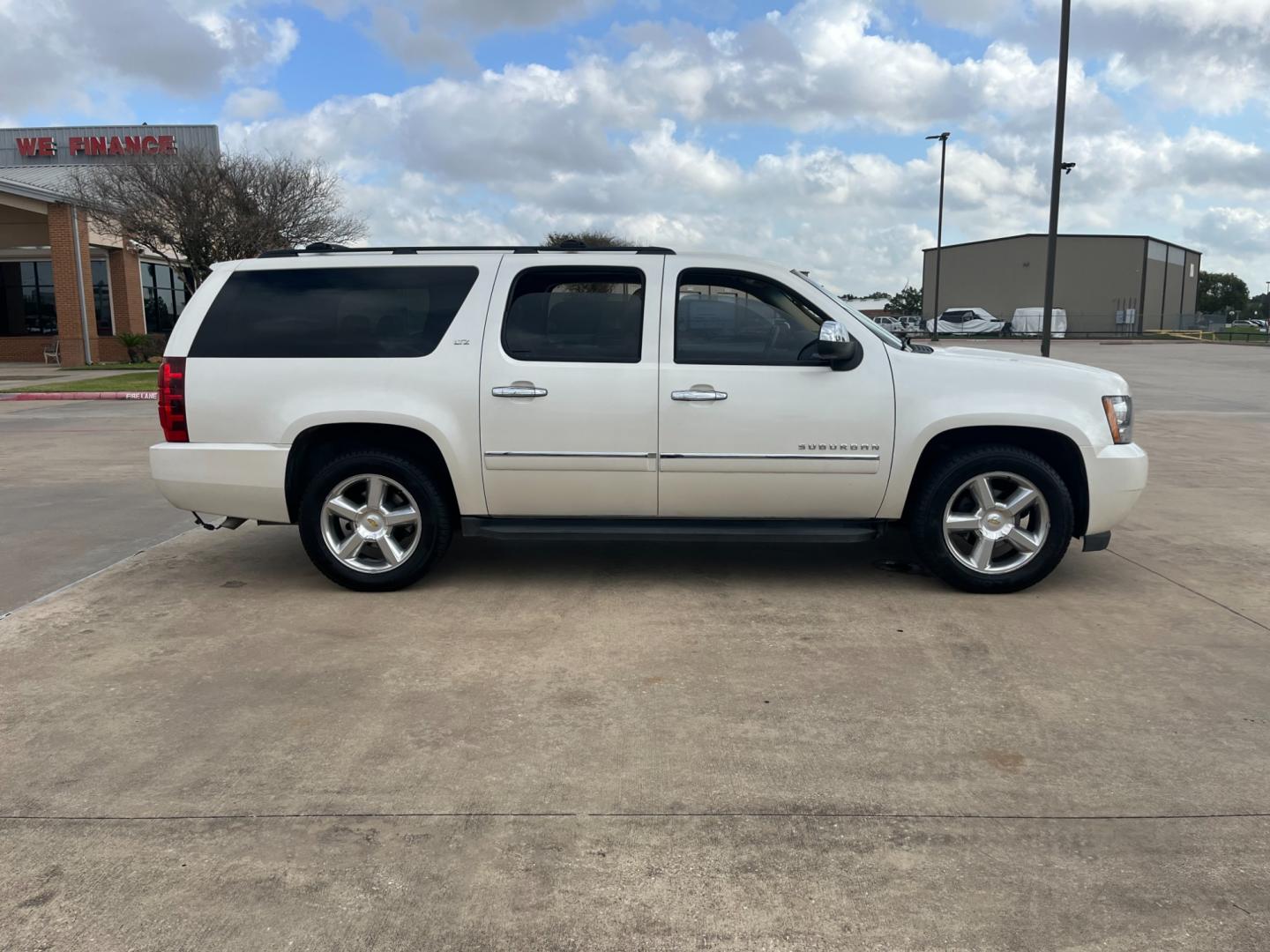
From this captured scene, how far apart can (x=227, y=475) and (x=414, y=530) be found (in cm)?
107

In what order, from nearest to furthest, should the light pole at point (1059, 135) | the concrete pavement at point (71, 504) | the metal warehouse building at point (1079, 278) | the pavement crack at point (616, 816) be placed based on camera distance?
1. the pavement crack at point (616, 816)
2. the concrete pavement at point (71, 504)
3. the light pole at point (1059, 135)
4. the metal warehouse building at point (1079, 278)

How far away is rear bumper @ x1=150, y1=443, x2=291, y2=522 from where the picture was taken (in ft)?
18.6

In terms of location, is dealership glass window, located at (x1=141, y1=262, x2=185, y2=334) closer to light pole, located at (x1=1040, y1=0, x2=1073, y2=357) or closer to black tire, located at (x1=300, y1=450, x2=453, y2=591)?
light pole, located at (x1=1040, y1=0, x2=1073, y2=357)

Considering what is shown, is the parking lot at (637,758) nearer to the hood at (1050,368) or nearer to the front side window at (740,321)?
the hood at (1050,368)

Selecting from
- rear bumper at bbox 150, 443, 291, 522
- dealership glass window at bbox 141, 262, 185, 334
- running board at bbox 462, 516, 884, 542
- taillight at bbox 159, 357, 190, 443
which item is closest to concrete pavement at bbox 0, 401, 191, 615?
rear bumper at bbox 150, 443, 291, 522

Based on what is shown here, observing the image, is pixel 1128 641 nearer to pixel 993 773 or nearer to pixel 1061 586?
pixel 1061 586

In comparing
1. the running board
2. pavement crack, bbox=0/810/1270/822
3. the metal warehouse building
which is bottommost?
pavement crack, bbox=0/810/1270/822

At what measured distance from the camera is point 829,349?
5.40 m

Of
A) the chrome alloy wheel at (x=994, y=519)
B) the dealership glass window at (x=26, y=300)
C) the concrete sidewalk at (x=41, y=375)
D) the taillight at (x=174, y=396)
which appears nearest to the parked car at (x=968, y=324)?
the dealership glass window at (x=26, y=300)

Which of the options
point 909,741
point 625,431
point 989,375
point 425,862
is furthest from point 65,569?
point 989,375

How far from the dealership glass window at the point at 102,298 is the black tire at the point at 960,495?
3276 cm

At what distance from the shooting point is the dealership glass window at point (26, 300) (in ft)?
109

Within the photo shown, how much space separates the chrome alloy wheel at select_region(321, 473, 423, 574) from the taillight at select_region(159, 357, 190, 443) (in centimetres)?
93

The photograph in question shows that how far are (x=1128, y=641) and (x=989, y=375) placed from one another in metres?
1.55
